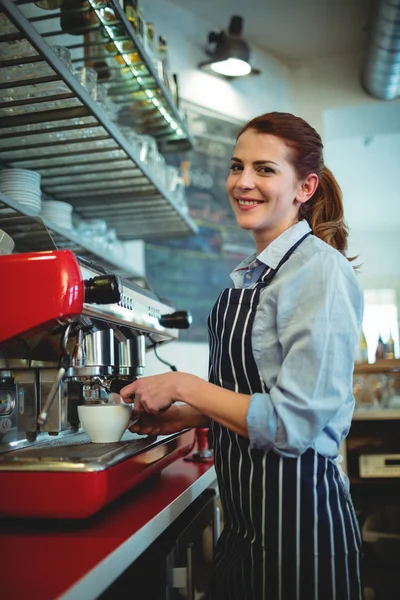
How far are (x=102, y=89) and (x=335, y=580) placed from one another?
153cm

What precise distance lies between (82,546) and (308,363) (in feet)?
1.50

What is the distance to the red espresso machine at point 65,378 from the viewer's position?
3.06ft

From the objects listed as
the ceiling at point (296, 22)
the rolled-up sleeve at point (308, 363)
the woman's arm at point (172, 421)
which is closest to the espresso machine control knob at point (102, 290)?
the rolled-up sleeve at point (308, 363)

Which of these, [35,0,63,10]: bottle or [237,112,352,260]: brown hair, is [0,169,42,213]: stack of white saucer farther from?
[237,112,352,260]: brown hair

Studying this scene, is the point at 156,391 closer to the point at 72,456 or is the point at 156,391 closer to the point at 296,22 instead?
the point at 72,456

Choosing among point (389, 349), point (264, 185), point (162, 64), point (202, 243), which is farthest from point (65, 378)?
point (389, 349)

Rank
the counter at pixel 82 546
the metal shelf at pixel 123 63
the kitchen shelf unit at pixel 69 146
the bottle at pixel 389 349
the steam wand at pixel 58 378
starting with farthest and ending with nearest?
the bottle at pixel 389 349 → the metal shelf at pixel 123 63 → the kitchen shelf unit at pixel 69 146 → the steam wand at pixel 58 378 → the counter at pixel 82 546

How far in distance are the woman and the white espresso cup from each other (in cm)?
4

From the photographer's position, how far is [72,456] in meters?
0.98

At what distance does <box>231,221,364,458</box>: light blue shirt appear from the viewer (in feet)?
3.05

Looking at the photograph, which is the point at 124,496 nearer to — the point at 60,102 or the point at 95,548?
the point at 95,548

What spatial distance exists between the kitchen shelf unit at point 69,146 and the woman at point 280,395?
54cm

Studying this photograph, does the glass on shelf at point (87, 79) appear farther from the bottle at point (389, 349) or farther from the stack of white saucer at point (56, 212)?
the bottle at point (389, 349)

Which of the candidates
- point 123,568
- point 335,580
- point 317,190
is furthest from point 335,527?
point 317,190
